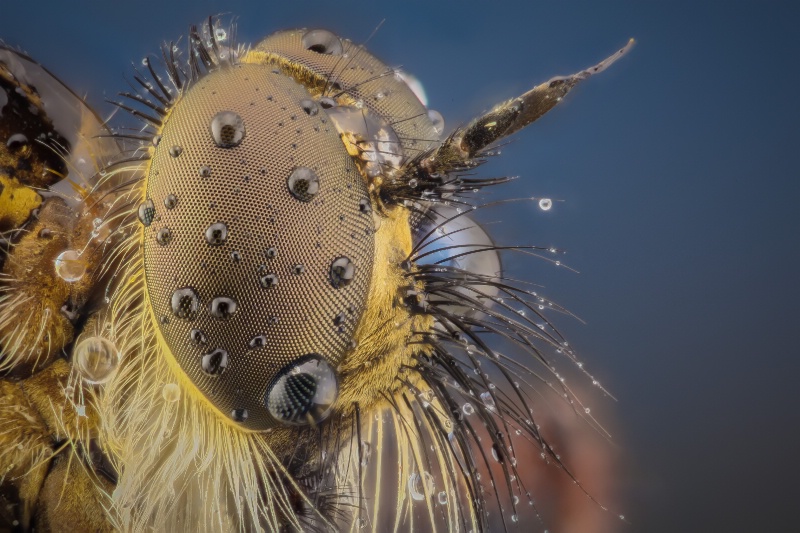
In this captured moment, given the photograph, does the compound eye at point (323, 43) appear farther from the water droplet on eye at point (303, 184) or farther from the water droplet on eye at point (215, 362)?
the water droplet on eye at point (215, 362)

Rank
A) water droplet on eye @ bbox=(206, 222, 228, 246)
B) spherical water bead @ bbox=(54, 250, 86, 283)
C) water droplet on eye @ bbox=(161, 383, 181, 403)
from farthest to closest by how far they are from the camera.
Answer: spherical water bead @ bbox=(54, 250, 86, 283), water droplet on eye @ bbox=(161, 383, 181, 403), water droplet on eye @ bbox=(206, 222, 228, 246)

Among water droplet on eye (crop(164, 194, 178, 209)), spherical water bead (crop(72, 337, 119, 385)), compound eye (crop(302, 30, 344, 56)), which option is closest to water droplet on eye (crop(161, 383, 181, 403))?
spherical water bead (crop(72, 337, 119, 385))

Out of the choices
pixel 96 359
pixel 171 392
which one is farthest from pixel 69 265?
pixel 171 392

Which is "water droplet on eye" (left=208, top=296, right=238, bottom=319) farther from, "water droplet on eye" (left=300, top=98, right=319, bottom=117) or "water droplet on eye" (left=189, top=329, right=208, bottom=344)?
"water droplet on eye" (left=300, top=98, right=319, bottom=117)

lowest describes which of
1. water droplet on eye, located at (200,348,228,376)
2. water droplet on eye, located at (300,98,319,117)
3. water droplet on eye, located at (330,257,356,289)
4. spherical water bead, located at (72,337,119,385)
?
spherical water bead, located at (72,337,119,385)

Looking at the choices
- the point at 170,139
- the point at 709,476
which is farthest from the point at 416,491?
the point at 709,476
